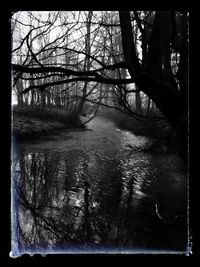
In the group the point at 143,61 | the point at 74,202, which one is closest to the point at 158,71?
the point at 143,61

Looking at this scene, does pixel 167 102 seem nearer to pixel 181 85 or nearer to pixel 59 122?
pixel 181 85

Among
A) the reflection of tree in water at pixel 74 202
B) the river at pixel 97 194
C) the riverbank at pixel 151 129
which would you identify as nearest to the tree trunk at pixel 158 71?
the riverbank at pixel 151 129

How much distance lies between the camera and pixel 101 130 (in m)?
1.92

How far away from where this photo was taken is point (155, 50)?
1.58 meters

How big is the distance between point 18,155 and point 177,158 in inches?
45.0

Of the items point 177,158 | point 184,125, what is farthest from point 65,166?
point 184,125

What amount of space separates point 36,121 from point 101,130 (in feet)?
1.72

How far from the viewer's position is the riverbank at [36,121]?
1788 millimetres

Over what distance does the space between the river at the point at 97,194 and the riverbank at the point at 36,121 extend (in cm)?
7

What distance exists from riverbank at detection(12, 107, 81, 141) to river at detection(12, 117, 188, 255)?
7 cm

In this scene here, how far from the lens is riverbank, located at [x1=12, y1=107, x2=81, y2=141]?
5.87 ft

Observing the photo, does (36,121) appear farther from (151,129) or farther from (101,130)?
(151,129)
